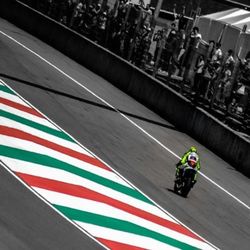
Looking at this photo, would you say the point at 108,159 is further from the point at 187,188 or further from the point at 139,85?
the point at 139,85

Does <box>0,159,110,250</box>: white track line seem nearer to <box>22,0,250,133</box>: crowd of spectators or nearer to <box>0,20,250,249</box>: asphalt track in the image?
<box>0,20,250,249</box>: asphalt track

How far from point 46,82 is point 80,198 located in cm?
1122

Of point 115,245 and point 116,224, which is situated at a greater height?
point 115,245

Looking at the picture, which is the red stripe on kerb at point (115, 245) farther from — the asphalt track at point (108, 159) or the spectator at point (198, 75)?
the spectator at point (198, 75)

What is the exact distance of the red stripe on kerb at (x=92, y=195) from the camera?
13.7m

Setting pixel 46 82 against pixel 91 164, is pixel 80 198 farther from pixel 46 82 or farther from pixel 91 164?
pixel 46 82

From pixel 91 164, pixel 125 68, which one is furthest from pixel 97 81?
pixel 91 164

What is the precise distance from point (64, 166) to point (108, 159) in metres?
2.24

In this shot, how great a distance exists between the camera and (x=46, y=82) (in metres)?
24.6

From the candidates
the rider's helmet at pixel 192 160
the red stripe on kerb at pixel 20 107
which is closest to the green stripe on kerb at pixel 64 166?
the rider's helmet at pixel 192 160

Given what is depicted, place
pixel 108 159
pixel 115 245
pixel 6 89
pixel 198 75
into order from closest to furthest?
1. pixel 115 245
2. pixel 108 159
3. pixel 6 89
4. pixel 198 75

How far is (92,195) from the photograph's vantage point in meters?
14.3

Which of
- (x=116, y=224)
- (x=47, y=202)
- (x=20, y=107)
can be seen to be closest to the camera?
(x=47, y=202)

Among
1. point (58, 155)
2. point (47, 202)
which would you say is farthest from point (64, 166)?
point (47, 202)
